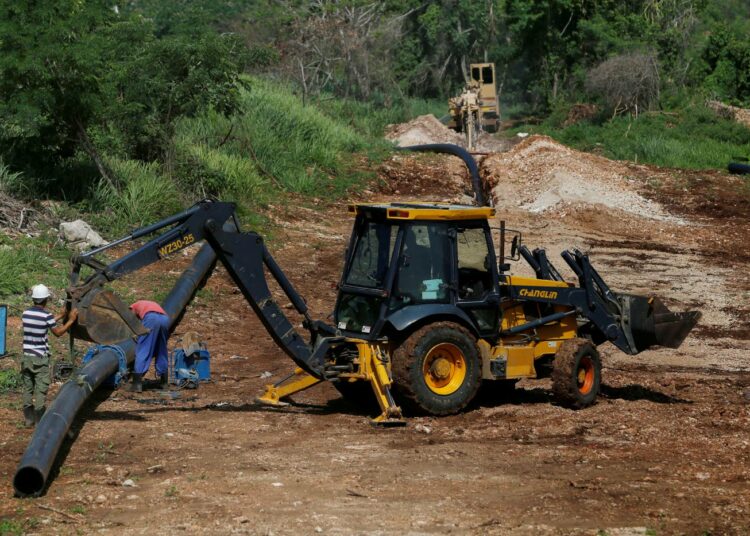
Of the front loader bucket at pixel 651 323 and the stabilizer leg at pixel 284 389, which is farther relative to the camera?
the front loader bucket at pixel 651 323

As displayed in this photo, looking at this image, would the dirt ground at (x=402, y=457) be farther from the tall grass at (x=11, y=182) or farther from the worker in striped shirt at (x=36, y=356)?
the tall grass at (x=11, y=182)

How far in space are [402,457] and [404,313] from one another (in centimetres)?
182

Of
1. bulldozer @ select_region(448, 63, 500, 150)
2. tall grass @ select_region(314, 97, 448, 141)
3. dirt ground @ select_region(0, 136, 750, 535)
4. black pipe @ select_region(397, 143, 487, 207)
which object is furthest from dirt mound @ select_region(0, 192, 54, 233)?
bulldozer @ select_region(448, 63, 500, 150)

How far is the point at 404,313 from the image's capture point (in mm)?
11828

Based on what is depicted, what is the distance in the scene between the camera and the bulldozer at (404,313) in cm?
1155

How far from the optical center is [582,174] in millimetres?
30422

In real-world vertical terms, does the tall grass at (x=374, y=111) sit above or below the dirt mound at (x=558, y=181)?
above

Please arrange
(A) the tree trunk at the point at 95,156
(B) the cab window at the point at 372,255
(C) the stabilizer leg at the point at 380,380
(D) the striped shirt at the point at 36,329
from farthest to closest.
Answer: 1. (A) the tree trunk at the point at 95,156
2. (B) the cab window at the point at 372,255
3. (C) the stabilizer leg at the point at 380,380
4. (D) the striped shirt at the point at 36,329

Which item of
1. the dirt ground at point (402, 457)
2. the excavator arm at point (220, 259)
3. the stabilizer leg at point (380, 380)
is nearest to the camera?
the dirt ground at point (402, 457)

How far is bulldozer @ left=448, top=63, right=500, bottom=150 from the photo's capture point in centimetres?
4106

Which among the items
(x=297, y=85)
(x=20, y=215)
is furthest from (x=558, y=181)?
(x=20, y=215)

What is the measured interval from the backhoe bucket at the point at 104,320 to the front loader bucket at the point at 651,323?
18.5ft

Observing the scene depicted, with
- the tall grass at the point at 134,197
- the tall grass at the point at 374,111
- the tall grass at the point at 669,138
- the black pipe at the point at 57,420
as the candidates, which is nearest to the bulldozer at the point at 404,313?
the black pipe at the point at 57,420

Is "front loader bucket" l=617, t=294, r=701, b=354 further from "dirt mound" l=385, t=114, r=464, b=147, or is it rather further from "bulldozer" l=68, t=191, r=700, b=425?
"dirt mound" l=385, t=114, r=464, b=147
